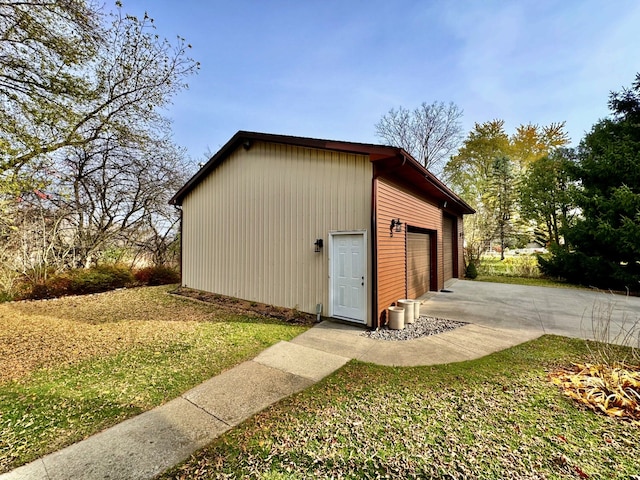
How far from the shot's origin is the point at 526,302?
814 cm

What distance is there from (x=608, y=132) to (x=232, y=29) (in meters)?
15.2

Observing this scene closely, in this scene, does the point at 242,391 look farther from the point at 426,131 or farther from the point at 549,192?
the point at 426,131

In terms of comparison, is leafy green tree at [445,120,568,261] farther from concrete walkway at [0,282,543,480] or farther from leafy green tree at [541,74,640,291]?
concrete walkway at [0,282,543,480]

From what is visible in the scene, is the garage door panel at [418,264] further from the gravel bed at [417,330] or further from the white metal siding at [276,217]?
the white metal siding at [276,217]

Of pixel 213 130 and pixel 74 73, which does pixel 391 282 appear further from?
pixel 213 130

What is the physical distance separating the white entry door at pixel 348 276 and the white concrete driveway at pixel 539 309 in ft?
7.27

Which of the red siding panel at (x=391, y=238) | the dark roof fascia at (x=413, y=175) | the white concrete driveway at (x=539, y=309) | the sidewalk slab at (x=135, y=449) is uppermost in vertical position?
the dark roof fascia at (x=413, y=175)

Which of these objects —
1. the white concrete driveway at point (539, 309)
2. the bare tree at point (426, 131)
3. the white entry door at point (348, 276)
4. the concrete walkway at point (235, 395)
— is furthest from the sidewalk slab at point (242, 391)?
the bare tree at point (426, 131)

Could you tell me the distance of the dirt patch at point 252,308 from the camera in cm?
643

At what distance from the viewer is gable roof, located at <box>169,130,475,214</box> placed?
5398mm

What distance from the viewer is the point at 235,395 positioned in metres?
3.29

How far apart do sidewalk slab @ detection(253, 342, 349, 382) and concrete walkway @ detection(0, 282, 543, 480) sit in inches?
0.5

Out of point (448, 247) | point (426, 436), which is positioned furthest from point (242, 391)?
point (448, 247)

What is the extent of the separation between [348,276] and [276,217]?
2551mm
